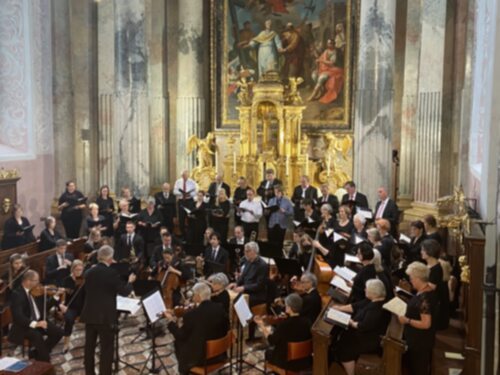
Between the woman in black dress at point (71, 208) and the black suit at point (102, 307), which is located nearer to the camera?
the black suit at point (102, 307)

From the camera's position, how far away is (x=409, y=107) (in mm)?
17141

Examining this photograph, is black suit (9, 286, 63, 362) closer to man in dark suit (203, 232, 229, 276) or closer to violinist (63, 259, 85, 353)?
violinist (63, 259, 85, 353)

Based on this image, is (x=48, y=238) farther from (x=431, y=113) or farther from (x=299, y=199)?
(x=431, y=113)

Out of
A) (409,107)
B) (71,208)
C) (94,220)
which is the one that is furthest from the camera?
(409,107)

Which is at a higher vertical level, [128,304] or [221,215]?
[221,215]

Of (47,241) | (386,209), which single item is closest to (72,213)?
(47,241)

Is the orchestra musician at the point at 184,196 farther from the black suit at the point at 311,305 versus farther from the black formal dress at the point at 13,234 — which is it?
the black suit at the point at 311,305

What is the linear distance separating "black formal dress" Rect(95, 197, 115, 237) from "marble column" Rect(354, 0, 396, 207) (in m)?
6.06

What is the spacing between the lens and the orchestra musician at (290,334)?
706cm

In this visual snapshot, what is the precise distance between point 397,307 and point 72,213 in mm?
9787

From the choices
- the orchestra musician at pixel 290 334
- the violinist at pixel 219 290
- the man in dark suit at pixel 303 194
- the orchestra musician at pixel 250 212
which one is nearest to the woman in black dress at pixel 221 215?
the orchestra musician at pixel 250 212

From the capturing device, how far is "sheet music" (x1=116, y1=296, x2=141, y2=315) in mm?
7905

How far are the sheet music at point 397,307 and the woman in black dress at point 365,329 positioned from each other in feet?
0.64

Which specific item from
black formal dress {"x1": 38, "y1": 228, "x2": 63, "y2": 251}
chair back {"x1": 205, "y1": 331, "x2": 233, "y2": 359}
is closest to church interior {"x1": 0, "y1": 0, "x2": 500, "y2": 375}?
chair back {"x1": 205, "y1": 331, "x2": 233, "y2": 359}
